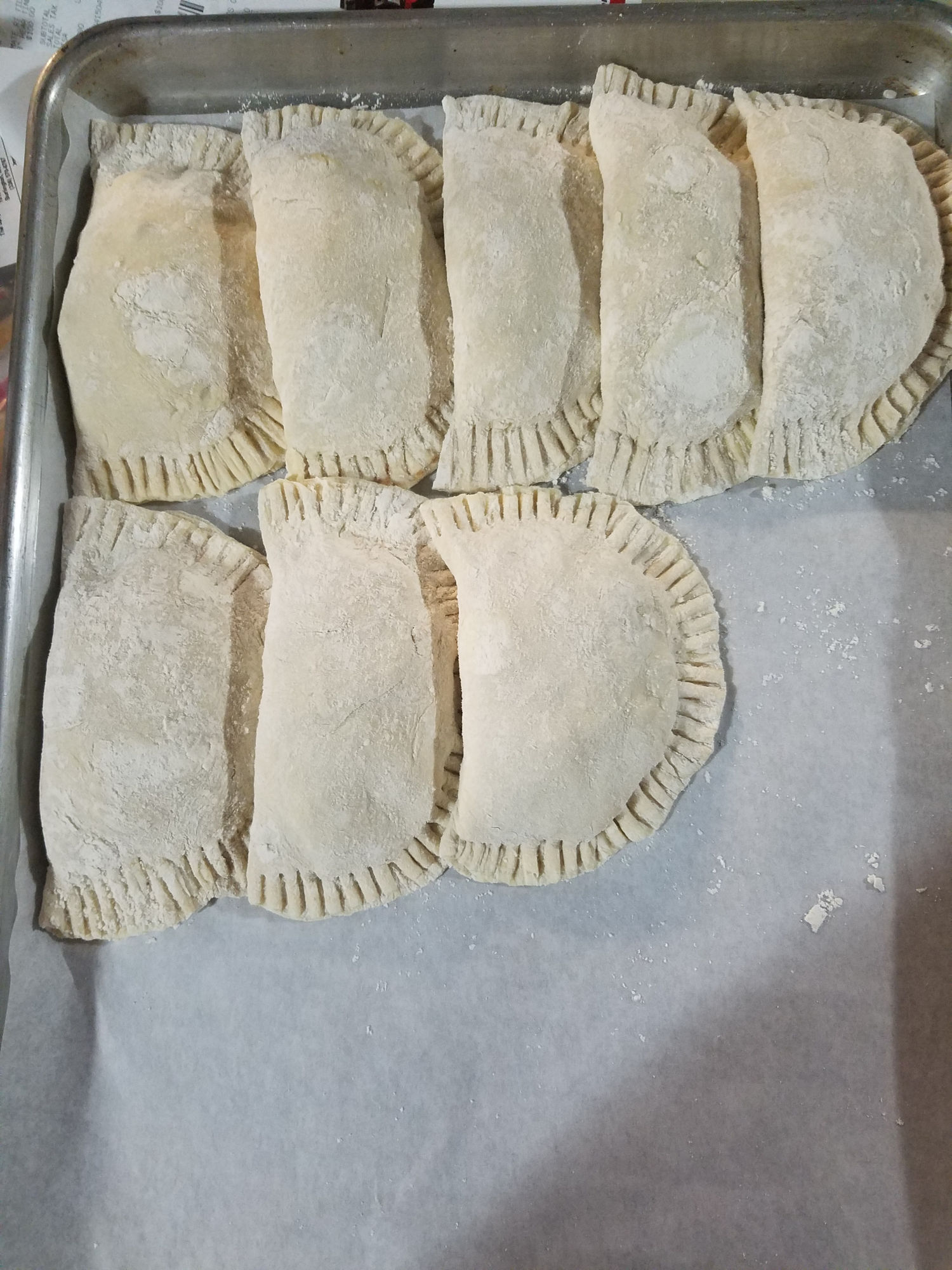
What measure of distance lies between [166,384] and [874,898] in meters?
1.72

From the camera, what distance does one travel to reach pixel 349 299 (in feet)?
5.31

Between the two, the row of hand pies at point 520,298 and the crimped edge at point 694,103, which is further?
the crimped edge at point 694,103

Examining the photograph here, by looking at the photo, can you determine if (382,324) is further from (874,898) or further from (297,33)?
(874,898)

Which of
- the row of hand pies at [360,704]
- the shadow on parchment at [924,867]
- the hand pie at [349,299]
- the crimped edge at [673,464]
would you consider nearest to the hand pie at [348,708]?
the row of hand pies at [360,704]

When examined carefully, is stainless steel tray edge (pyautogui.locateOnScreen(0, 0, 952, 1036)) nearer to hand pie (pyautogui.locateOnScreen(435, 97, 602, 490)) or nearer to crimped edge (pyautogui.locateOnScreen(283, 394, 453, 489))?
hand pie (pyautogui.locateOnScreen(435, 97, 602, 490))

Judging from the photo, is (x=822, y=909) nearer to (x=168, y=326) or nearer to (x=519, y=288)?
(x=519, y=288)

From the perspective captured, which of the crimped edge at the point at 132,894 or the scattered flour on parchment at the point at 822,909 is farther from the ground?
the scattered flour on parchment at the point at 822,909

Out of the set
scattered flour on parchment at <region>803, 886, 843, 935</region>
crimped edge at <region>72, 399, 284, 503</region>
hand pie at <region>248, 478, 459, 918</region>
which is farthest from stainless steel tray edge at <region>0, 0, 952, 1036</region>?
scattered flour on parchment at <region>803, 886, 843, 935</region>

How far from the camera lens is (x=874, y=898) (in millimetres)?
1651

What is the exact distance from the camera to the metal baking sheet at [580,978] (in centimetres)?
160

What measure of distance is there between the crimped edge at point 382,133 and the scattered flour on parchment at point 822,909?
156cm

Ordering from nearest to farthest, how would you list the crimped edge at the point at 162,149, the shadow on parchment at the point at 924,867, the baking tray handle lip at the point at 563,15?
the shadow on parchment at the point at 924,867 < the baking tray handle lip at the point at 563,15 < the crimped edge at the point at 162,149

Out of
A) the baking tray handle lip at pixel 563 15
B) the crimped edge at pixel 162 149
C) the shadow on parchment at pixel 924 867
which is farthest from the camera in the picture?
the crimped edge at pixel 162 149

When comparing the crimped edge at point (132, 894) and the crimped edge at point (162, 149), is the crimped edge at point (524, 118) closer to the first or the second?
the crimped edge at point (162, 149)
